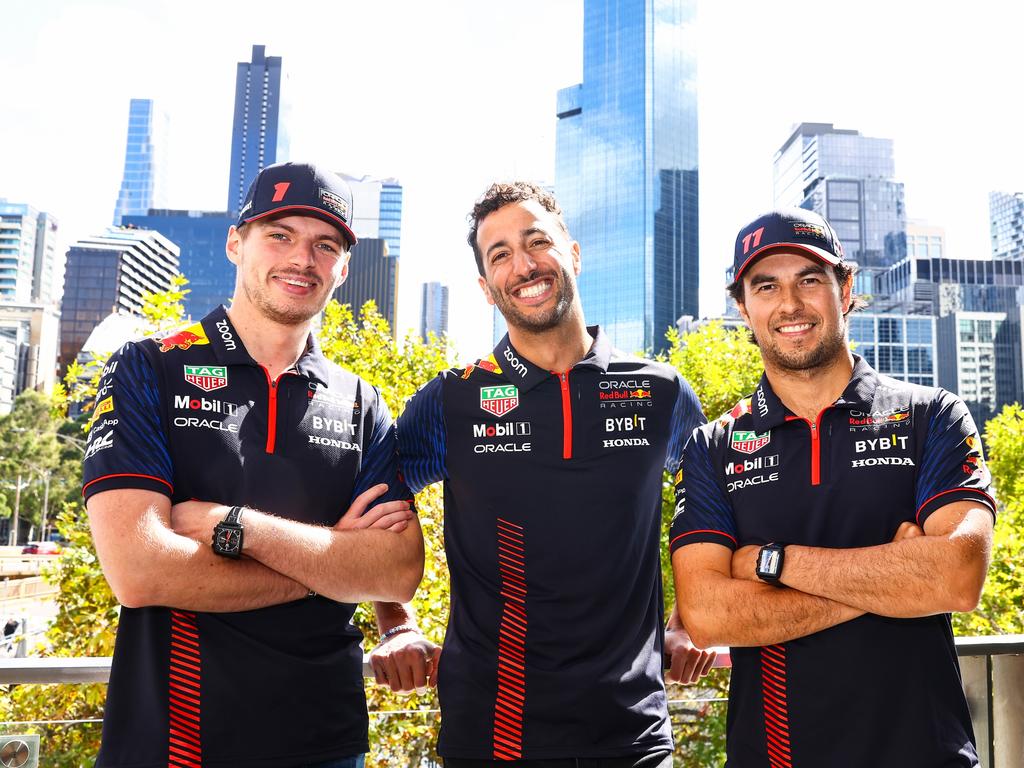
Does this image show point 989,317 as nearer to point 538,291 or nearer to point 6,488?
point 6,488

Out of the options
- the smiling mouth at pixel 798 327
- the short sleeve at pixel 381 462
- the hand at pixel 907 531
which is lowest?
the hand at pixel 907 531

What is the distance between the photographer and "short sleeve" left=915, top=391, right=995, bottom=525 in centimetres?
211

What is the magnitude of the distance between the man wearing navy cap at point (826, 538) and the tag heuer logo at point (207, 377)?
1363 millimetres

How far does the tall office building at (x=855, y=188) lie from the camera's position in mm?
154250

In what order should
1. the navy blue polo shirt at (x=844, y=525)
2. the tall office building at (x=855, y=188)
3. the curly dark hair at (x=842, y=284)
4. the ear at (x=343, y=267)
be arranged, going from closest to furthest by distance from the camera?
the navy blue polo shirt at (x=844, y=525) → the curly dark hair at (x=842, y=284) → the ear at (x=343, y=267) → the tall office building at (x=855, y=188)

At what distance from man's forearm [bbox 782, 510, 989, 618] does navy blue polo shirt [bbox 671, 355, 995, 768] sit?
0.09 meters

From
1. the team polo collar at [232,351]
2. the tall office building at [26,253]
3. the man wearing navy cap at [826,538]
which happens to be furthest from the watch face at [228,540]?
the tall office building at [26,253]

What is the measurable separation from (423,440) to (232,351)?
0.65 meters

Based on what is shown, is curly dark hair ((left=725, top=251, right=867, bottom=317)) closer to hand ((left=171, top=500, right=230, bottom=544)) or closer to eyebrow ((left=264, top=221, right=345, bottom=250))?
eyebrow ((left=264, top=221, right=345, bottom=250))

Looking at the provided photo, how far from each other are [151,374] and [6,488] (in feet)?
156

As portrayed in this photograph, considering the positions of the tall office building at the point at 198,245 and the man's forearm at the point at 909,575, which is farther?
the tall office building at the point at 198,245

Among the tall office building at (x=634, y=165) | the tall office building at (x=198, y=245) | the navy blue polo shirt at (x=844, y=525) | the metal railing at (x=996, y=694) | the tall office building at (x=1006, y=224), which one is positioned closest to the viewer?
the navy blue polo shirt at (x=844, y=525)

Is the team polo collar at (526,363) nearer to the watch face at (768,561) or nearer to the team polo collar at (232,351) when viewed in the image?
the team polo collar at (232,351)

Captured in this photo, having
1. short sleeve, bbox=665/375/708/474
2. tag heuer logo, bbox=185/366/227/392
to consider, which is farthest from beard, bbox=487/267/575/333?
tag heuer logo, bbox=185/366/227/392
